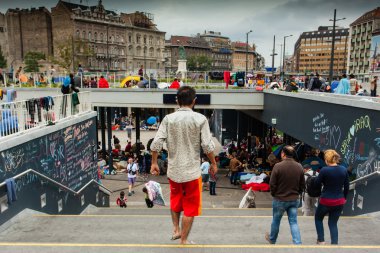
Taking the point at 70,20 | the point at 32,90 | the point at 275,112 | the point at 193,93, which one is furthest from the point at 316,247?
the point at 70,20

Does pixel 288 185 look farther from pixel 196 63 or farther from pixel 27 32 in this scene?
pixel 196 63

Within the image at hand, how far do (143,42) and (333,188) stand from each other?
86.0 metres

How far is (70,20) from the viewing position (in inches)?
2736

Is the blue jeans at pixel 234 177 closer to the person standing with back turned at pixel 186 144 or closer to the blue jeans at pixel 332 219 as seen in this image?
the blue jeans at pixel 332 219

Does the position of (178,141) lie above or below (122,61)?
below

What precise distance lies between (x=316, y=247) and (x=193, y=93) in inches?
82.1

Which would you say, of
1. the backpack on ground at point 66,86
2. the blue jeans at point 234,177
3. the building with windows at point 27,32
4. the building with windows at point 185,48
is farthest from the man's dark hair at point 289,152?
the building with windows at point 185,48

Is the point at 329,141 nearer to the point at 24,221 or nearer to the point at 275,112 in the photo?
the point at 275,112

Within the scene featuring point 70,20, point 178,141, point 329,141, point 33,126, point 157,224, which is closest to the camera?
point 178,141

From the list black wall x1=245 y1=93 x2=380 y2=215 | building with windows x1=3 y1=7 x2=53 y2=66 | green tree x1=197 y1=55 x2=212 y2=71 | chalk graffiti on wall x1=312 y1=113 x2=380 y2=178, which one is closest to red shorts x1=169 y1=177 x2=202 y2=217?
black wall x1=245 y1=93 x2=380 y2=215

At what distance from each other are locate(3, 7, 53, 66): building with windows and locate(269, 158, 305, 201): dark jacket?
74.2m

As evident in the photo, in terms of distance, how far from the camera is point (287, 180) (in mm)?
4570

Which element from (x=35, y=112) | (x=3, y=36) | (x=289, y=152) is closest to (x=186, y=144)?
(x=289, y=152)

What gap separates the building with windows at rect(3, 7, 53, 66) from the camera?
71938 mm
